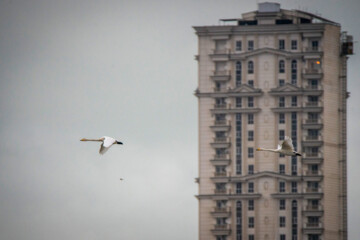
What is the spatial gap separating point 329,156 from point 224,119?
51.3 ft

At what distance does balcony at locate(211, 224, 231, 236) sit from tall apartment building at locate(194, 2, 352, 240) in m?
0.14

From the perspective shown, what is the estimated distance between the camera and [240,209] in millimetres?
196375

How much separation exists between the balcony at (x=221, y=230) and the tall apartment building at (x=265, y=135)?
137 millimetres

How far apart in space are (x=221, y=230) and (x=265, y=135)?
1442 cm

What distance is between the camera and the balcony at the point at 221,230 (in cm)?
19488

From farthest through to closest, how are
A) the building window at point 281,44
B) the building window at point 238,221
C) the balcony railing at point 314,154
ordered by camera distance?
1. the building window at point 281,44
2. the balcony railing at point 314,154
3. the building window at point 238,221

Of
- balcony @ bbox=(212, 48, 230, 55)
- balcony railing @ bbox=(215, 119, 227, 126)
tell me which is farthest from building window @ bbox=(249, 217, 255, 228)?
balcony @ bbox=(212, 48, 230, 55)

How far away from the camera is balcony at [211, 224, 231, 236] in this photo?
19488cm

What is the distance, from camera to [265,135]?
642ft

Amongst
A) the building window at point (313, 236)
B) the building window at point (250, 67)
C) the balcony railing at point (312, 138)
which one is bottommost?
the building window at point (313, 236)

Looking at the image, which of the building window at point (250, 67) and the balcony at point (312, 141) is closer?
the balcony at point (312, 141)

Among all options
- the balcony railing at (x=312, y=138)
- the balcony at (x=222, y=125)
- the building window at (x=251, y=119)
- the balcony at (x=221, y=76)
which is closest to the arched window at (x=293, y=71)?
the building window at (x=251, y=119)

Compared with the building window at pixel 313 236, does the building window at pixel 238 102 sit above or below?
above

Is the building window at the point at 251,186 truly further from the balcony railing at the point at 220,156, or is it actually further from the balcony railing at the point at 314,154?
the balcony railing at the point at 314,154
